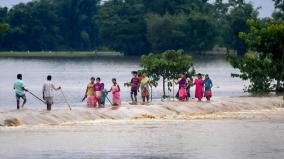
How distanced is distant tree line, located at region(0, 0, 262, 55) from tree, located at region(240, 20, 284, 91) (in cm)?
8367

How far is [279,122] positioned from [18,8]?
11692 cm

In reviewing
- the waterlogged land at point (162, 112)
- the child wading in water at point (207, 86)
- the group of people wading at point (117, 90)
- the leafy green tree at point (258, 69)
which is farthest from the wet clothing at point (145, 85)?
the leafy green tree at point (258, 69)

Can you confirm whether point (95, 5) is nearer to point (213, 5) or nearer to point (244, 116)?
point (213, 5)

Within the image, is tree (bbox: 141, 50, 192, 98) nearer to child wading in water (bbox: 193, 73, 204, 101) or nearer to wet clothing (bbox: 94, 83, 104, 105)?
child wading in water (bbox: 193, 73, 204, 101)

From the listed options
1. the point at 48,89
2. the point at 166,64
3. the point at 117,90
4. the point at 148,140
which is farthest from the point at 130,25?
the point at 148,140

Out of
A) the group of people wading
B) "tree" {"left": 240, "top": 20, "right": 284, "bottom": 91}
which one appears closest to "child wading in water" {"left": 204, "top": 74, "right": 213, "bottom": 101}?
the group of people wading

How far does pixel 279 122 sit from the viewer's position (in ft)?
123

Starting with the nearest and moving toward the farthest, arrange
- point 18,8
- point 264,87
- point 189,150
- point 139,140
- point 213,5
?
point 189,150, point 139,140, point 264,87, point 18,8, point 213,5

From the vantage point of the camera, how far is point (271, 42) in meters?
48.2

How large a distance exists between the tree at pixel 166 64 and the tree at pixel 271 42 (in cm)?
381

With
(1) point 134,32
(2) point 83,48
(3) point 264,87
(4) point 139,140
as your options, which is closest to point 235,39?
(1) point 134,32

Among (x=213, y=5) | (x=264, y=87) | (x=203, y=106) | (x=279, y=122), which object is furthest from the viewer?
(x=213, y=5)

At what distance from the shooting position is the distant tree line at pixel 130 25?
136 m

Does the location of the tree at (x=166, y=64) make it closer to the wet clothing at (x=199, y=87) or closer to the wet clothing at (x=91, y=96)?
the wet clothing at (x=199, y=87)
